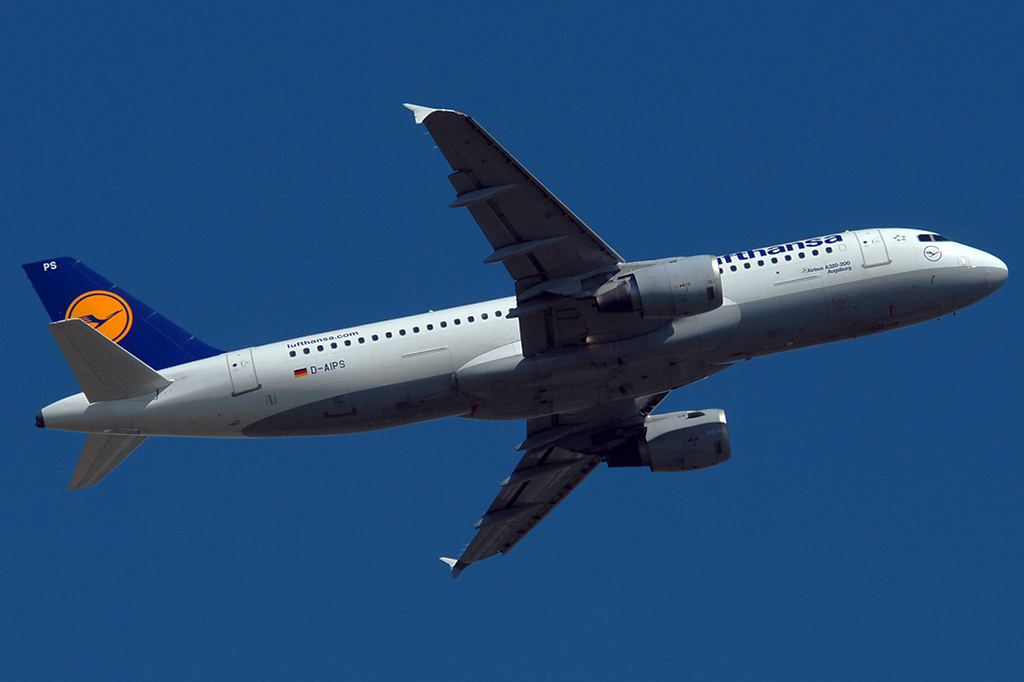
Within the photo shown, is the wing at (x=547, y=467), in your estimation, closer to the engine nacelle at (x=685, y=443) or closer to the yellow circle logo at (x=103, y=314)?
the engine nacelle at (x=685, y=443)

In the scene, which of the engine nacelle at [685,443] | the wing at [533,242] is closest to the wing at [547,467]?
the engine nacelle at [685,443]

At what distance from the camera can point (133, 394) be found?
36000 millimetres

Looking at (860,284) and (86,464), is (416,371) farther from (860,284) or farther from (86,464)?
(860,284)

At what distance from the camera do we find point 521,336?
36500 millimetres

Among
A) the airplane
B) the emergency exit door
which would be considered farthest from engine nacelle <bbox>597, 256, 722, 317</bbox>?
the emergency exit door

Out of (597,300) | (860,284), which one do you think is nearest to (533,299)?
(597,300)

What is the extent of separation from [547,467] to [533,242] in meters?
12.2

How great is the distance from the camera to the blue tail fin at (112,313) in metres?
37.6

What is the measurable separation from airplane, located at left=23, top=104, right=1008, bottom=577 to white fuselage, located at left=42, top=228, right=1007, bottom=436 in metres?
0.05

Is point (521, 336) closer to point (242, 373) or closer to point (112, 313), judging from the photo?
point (242, 373)

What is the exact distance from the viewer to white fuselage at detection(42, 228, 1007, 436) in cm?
3638

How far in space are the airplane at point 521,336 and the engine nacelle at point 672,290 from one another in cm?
4

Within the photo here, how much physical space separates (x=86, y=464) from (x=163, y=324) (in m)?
5.27

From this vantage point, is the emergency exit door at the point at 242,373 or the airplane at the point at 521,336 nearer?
the airplane at the point at 521,336
